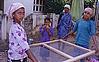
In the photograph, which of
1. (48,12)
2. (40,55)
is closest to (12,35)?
(40,55)

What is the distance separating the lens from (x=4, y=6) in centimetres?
855

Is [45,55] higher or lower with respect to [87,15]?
lower

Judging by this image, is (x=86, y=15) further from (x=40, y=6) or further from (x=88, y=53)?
(x=40, y=6)

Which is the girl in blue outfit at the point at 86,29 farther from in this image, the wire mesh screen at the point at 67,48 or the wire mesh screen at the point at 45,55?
the wire mesh screen at the point at 45,55

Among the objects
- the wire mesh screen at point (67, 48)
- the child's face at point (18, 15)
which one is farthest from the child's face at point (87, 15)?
the child's face at point (18, 15)

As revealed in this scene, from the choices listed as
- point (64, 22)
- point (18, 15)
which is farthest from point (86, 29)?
point (64, 22)

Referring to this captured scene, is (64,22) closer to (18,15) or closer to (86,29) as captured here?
(86,29)

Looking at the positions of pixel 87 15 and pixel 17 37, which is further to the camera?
pixel 87 15

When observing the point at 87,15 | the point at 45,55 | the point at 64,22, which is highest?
the point at 87,15

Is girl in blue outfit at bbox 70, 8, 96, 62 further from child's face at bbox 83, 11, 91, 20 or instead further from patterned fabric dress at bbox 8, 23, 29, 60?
patterned fabric dress at bbox 8, 23, 29, 60

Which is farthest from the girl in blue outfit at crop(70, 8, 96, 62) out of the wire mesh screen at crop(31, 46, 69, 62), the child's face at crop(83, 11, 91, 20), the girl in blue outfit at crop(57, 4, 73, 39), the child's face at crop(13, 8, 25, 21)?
the girl in blue outfit at crop(57, 4, 73, 39)

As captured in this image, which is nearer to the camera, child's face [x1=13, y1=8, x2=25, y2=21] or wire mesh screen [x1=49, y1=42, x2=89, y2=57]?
child's face [x1=13, y1=8, x2=25, y2=21]

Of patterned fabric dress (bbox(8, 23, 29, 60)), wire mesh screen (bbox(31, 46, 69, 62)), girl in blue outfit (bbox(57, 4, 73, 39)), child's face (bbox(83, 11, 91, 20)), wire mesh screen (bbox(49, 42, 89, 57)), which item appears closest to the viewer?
patterned fabric dress (bbox(8, 23, 29, 60))

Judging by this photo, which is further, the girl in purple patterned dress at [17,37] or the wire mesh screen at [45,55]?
the wire mesh screen at [45,55]
